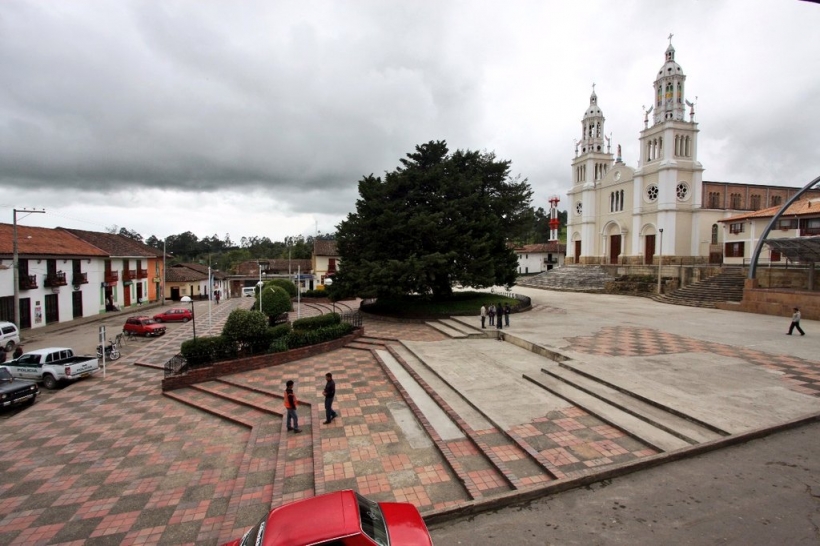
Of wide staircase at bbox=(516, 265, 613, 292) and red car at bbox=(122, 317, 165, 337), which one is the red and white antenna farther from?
red car at bbox=(122, 317, 165, 337)

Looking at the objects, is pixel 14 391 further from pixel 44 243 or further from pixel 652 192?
pixel 652 192

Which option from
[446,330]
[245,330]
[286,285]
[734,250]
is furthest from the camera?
[734,250]

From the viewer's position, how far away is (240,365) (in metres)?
13.8

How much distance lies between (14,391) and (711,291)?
1433 inches

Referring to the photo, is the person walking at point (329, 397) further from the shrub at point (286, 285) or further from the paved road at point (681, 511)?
the shrub at point (286, 285)

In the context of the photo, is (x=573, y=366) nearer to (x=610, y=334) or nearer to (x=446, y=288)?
(x=610, y=334)

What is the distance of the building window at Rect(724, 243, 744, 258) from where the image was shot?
105 feet

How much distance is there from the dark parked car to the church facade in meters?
40.5

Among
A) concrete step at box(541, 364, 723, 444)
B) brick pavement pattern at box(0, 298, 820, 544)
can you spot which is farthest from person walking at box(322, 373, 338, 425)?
concrete step at box(541, 364, 723, 444)

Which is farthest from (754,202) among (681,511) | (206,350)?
(206,350)

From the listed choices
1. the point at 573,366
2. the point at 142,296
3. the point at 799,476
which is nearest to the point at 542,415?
the point at 573,366

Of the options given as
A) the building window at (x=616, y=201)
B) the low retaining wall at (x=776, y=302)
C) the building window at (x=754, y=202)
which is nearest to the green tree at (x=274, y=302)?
the low retaining wall at (x=776, y=302)

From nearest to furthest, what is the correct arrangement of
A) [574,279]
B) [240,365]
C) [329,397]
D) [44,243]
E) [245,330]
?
[329,397] → [240,365] → [245,330] → [44,243] → [574,279]

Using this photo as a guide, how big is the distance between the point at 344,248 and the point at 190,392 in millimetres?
12875
